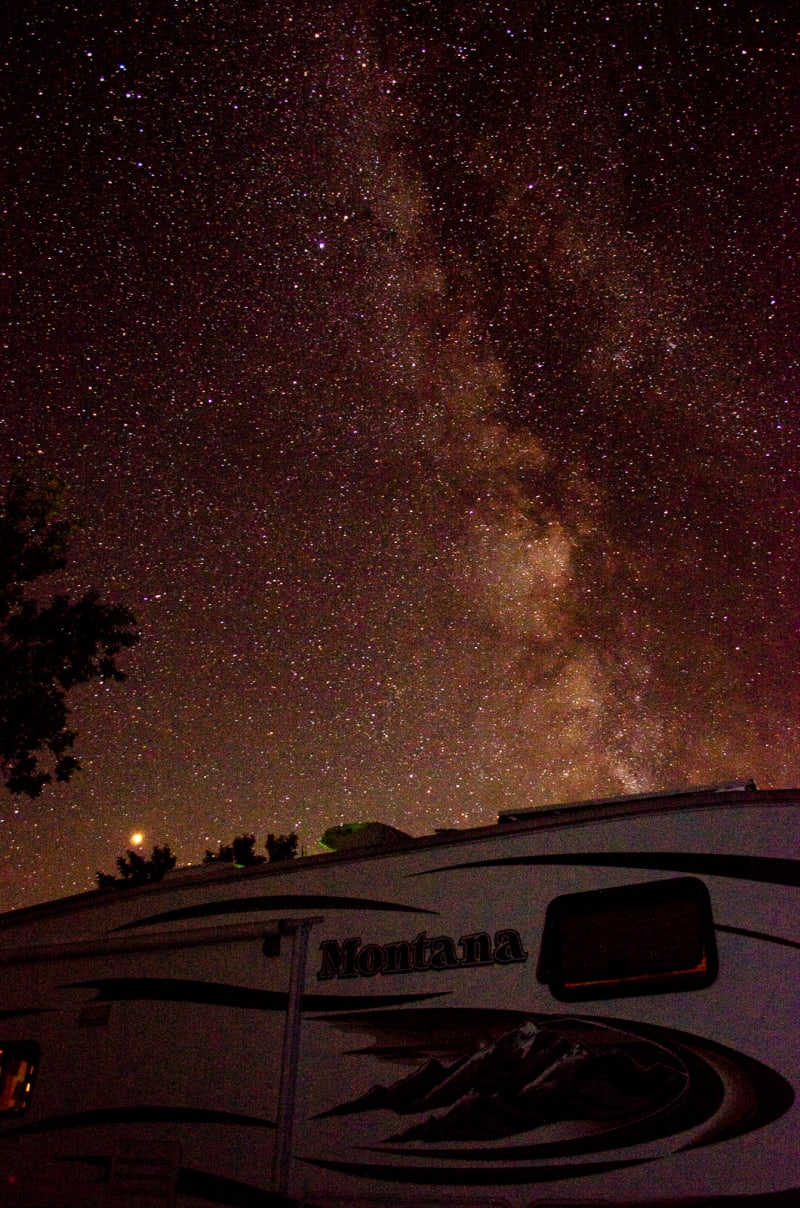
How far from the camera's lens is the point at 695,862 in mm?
4680

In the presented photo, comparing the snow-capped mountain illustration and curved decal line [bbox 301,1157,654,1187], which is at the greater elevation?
the snow-capped mountain illustration

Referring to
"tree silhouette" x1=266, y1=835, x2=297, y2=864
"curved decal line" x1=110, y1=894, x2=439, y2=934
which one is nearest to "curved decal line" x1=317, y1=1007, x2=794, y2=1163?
"curved decal line" x1=110, y1=894, x2=439, y2=934

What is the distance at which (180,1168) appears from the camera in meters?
5.54

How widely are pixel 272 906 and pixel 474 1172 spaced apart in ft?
6.78

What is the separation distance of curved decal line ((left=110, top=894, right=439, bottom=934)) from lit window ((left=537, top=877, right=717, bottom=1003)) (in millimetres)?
836

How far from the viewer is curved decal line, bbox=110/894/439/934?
18.2 feet

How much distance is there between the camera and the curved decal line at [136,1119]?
215 inches

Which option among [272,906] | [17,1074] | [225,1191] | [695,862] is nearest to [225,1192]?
[225,1191]

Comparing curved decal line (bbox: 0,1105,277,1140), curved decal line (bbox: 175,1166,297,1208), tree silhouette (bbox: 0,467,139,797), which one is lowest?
curved decal line (bbox: 175,1166,297,1208)

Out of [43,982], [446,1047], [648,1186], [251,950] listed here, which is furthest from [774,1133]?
[43,982]

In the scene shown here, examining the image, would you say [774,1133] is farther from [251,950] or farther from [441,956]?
[251,950]

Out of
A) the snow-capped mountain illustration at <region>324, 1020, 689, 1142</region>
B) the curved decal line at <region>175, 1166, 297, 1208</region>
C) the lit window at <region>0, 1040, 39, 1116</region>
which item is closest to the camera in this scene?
the snow-capped mountain illustration at <region>324, 1020, 689, 1142</region>

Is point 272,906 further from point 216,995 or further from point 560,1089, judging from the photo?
point 560,1089

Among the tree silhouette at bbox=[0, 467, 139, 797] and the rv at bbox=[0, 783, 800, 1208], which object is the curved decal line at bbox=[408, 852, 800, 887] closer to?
the rv at bbox=[0, 783, 800, 1208]
